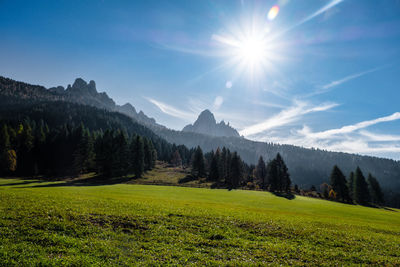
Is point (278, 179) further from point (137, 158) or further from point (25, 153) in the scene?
point (25, 153)

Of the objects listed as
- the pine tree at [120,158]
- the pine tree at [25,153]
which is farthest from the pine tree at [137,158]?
the pine tree at [25,153]

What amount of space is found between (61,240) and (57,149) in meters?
99.4

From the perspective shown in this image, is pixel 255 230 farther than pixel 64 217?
Yes

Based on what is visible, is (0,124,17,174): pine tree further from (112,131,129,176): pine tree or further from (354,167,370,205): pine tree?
(354,167,370,205): pine tree

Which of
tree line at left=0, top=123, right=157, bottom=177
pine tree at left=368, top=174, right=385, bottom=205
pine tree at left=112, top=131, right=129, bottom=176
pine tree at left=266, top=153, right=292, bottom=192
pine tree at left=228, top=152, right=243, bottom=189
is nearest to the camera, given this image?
tree line at left=0, top=123, right=157, bottom=177

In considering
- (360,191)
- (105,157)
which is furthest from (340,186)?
(105,157)

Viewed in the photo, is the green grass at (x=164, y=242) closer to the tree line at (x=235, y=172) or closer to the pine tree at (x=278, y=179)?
the tree line at (x=235, y=172)

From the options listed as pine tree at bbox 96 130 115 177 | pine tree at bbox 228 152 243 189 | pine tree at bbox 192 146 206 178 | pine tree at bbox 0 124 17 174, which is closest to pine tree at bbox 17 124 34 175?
pine tree at bbox 0 124 17 174

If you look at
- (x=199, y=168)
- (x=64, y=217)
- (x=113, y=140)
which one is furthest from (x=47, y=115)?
(x=64, y=217)

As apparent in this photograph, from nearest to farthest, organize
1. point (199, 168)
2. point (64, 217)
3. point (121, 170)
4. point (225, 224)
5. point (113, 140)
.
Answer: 1. point (64, 217)
2. point (225, 224)
3. point (121, 170)
4. point (113, 140)
5. point (199, 168)

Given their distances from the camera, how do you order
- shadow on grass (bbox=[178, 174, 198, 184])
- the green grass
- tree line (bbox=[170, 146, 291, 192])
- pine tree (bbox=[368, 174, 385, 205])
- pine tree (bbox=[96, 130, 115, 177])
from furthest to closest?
pine tree (bbox=[368, 174, 385, 205]) < shadow on grass (bbox=[178, 174, 198, 184]) < tree line (bbox=[170, 146, 291, 192]) < pine tree (bbox=[96, 130, 115, 177]) < the green grass

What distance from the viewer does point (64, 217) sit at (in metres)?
14.1

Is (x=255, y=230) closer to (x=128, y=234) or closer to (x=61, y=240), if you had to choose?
(x=128, y=234)

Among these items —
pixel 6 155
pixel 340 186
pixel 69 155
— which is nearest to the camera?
pixel 6 155
